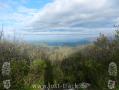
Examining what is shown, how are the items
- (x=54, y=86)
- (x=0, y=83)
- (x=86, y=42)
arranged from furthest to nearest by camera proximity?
(x=86, y=42) → (x=54, y=86) → (x=0, y=83)

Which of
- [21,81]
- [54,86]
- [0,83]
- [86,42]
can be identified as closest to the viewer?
[0,83]

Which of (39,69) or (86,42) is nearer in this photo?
(39,69)

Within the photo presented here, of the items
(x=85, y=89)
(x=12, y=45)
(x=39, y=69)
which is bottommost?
(x=85, y=89)

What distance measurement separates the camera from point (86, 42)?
1234cm

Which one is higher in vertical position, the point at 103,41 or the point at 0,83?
the point at 103,41

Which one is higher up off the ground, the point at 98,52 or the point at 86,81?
the point at 98,52

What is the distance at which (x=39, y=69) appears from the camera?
11.5 meters

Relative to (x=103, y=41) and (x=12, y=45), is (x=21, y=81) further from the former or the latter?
(x=103, y=41)

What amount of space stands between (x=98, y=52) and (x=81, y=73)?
1054 millimetres

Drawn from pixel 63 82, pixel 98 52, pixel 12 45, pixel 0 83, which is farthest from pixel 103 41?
pixel 0 83

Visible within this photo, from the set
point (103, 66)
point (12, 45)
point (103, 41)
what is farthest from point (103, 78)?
point (12, 45)

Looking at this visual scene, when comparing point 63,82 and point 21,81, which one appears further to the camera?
point 63,82

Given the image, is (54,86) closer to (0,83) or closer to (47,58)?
(47,58)

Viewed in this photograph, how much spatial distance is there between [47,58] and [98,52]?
2.02m
